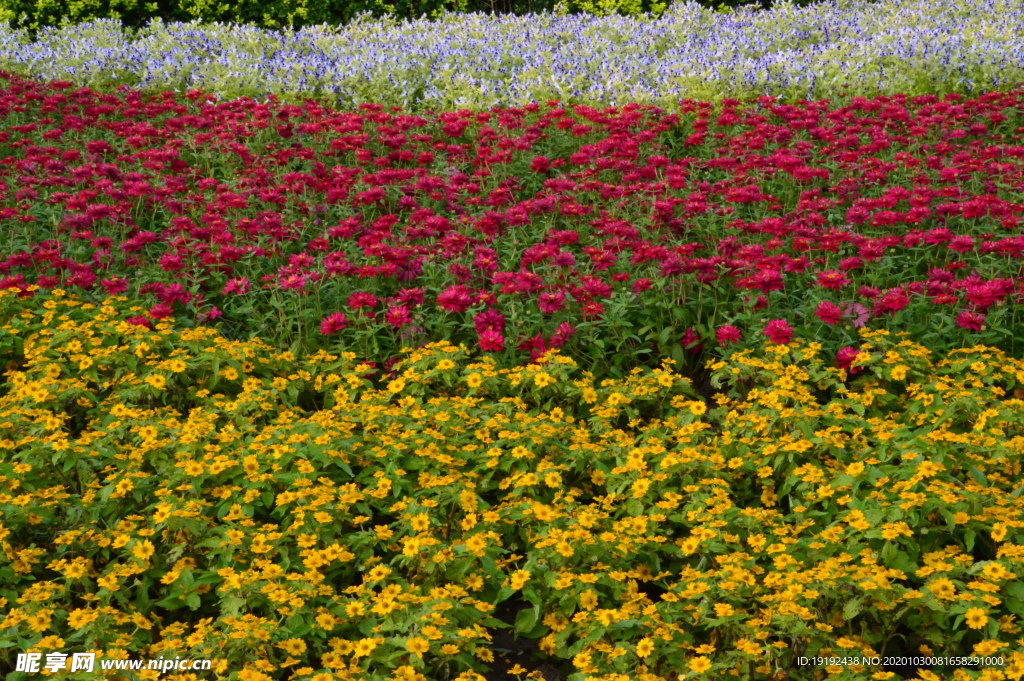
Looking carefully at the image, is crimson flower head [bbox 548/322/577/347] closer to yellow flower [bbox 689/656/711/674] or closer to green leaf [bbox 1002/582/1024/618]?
yellow flower [bbox 689/656/711/674]

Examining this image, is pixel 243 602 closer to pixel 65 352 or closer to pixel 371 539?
pixel 371 539

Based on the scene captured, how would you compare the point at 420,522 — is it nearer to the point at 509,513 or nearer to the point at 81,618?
the point at 509,513

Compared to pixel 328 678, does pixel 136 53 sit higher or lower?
higher

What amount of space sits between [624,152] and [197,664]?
15.7 ft

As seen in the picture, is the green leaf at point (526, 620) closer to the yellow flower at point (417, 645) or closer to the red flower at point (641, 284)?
the yellow flower at point (417, 645)

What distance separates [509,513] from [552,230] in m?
2.63

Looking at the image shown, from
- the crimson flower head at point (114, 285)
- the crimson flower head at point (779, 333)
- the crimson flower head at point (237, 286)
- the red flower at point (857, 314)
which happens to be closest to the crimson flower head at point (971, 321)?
the red flower at point (857, 314)

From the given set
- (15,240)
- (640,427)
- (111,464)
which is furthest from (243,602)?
(15,240)

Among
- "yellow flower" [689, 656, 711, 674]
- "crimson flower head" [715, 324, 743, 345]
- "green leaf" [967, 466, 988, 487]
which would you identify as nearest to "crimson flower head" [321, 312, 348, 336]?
"crimson flower head" [715, 324, 743, 345]

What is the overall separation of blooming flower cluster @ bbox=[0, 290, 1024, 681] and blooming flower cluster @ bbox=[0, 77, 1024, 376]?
0.37 m

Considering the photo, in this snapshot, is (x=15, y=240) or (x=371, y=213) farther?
(x=371, y=213)

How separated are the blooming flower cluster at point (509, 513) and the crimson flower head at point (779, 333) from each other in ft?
0.34

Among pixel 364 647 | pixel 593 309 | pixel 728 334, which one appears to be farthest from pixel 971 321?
pixel 364 647

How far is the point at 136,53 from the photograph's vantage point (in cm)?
1140
